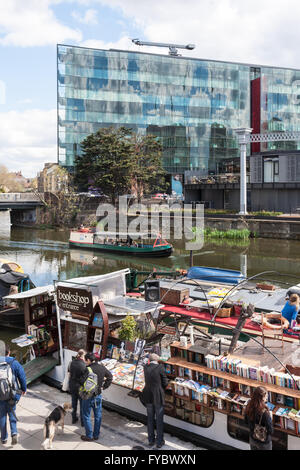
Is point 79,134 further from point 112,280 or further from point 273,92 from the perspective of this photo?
point 112,280


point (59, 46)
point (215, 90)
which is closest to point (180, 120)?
point (215, 90)

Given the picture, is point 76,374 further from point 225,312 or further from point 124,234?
point 124,234

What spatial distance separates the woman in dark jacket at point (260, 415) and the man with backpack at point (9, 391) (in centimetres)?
396

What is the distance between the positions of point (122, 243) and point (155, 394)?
96.5 ft

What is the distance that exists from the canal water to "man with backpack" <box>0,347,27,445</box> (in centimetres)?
1878

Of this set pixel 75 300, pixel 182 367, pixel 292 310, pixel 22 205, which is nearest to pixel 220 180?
pixel 22 205

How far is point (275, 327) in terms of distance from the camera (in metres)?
9.64

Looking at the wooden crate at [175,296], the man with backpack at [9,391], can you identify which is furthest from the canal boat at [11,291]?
the man with backpack at [9,391]

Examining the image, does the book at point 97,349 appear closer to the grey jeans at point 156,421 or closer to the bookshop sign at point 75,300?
the bookshop sign at point 75,300

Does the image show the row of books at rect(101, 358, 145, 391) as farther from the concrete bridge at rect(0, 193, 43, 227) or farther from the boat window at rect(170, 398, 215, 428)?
the concrete bridge at rect(0, 193, 43, 227)

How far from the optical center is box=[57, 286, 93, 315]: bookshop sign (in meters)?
10.1

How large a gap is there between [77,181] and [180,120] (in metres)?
23.9

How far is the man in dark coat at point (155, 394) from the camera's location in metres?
7.52

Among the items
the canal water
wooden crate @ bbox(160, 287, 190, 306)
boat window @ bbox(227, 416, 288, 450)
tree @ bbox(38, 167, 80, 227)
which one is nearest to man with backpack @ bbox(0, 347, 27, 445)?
boat window @ bbox(227, 416, 288, 450)
